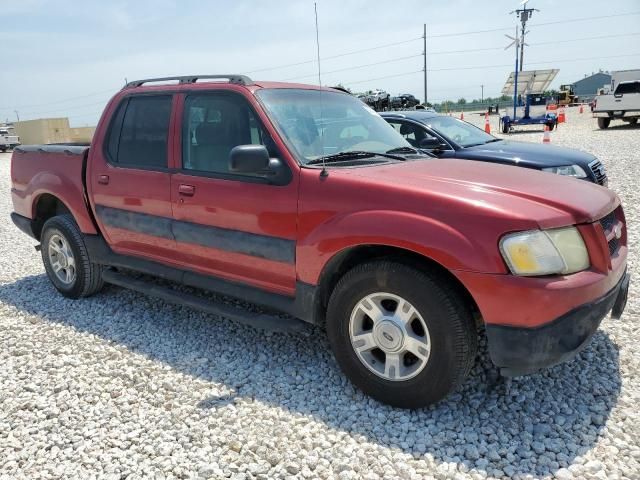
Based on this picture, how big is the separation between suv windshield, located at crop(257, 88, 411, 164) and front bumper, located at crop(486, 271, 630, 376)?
1.54m

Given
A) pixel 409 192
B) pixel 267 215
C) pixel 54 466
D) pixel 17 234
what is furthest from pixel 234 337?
pixel 17 234

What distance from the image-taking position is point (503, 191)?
2.83 meters

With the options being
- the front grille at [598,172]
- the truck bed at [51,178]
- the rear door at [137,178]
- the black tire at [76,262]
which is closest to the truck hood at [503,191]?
the rear door at [137,178]

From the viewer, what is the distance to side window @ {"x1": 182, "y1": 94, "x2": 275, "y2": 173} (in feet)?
11.7

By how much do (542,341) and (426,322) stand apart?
22.5 inches

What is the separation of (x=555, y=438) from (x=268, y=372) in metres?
1.76

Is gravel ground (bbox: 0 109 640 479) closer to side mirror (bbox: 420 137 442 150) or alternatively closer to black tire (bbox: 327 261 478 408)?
black tire (bbox: 327 261 478 408)

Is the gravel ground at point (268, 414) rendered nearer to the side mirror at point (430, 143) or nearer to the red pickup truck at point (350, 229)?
the red pickup truck at point (350, 229)

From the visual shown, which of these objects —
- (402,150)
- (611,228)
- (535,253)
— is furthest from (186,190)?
(611,228)

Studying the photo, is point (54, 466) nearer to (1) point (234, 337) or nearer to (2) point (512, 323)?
(1) point (234, 337)

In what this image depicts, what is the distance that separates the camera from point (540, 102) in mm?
49812

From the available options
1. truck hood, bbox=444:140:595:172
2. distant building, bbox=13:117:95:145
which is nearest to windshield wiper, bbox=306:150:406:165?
truck hood, bbox=444:140:595:172

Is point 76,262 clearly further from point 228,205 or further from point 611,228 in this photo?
point 611,228

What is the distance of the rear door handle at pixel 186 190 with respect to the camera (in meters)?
3.69
